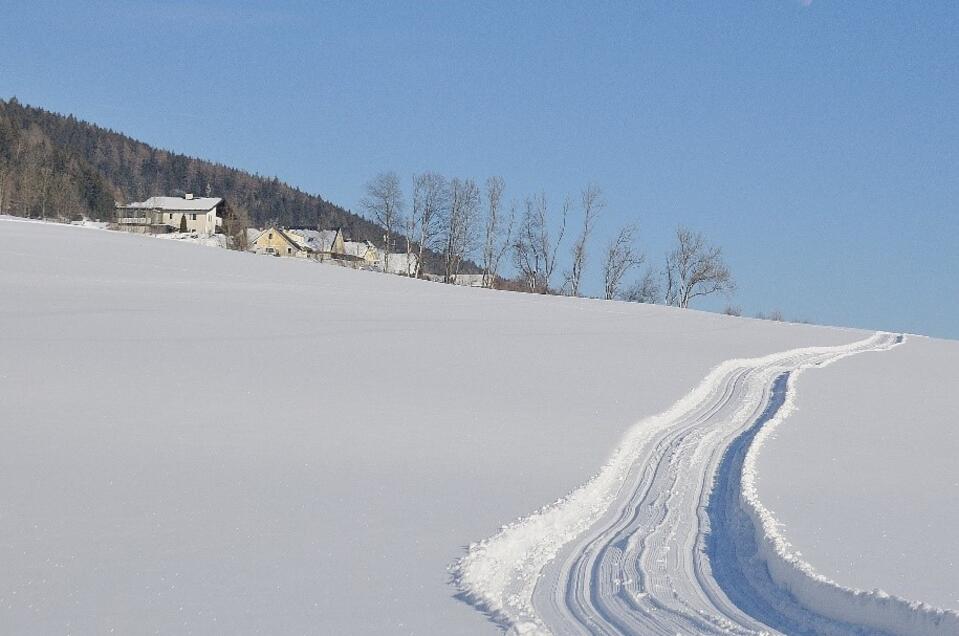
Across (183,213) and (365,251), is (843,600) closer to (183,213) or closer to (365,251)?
(183,213)

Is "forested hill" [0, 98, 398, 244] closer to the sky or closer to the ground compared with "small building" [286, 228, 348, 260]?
closer to the sky

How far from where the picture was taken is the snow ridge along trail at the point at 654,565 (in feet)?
17.2

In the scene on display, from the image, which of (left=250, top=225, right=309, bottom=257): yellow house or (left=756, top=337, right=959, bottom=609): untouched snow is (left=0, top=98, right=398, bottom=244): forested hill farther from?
(left=756, top=337, right=959, bottom=609): untouched snow

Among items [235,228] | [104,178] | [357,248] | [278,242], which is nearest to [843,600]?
[235,228]

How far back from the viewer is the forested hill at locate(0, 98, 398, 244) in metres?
83.5

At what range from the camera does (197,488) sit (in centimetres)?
749

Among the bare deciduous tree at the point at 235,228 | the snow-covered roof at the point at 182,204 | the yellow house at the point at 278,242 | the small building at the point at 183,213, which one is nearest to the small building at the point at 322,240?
the yellow house at the point at 278,242

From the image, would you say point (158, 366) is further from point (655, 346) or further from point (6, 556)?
point (655, 346)

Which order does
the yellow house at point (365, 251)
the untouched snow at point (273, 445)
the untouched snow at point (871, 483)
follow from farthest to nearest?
the yellow house at point (365, 251) < the untouched snow at point (871, 483) < the untouched snow at point (273, 445)

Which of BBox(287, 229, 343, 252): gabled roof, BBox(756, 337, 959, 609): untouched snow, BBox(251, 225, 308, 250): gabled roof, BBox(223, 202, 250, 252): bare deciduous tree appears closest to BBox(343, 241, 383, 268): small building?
BBox(287, 229, 343, 252): gabled roof

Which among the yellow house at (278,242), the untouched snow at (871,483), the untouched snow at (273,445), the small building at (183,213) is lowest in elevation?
the untouched snow at (273,445)

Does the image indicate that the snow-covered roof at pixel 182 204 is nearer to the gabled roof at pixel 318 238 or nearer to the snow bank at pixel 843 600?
the gabled roof at pixel 318 238

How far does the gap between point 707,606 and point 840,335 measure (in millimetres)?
25787

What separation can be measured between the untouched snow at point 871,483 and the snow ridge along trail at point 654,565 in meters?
0.28
